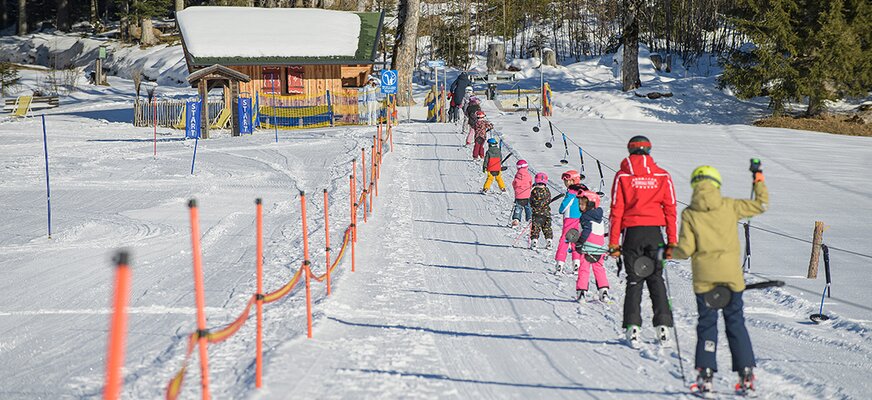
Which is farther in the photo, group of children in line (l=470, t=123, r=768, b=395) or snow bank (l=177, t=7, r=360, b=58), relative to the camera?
snow bank (l=177, t=7, r=360, b=58)

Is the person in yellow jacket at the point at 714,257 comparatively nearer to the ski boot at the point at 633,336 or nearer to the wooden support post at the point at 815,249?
the ski boot at the point at 633,336

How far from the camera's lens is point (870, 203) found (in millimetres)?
19391

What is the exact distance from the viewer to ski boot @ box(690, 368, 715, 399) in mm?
6410

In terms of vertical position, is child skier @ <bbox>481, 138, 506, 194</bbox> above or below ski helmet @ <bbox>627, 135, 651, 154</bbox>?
below

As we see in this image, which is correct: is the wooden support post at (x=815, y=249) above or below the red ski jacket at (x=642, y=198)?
below

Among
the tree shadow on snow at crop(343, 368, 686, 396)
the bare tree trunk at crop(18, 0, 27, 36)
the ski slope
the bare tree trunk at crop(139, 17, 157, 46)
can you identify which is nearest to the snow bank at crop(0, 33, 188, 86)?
the bare tree trunk at crop(139, 17, 157, 46)

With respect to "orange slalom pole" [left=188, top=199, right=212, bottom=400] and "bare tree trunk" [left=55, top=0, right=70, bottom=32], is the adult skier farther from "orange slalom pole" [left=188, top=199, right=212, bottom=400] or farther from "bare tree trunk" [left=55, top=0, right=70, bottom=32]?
"bare tree trunk" [left=55, top=0, right=70, bottom=32]

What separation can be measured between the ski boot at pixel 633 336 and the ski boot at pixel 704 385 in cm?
132

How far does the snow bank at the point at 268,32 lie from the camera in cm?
3841

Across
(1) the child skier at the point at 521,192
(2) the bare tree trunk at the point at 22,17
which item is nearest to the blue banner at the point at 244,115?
(1) the child skier at the point at 521,192

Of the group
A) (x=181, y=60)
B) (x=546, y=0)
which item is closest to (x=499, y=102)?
(x=181, y=60)

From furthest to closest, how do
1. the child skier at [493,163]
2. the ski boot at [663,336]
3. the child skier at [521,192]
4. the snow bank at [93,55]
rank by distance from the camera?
the snow bank at [93,55]
the child skier at [493,163]
the child skier at [521,192]
the ski boot at [663,336]

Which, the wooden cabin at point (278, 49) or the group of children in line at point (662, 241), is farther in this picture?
the wooden cabin at point (278, 49)

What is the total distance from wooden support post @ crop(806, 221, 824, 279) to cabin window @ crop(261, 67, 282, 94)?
30.9m
